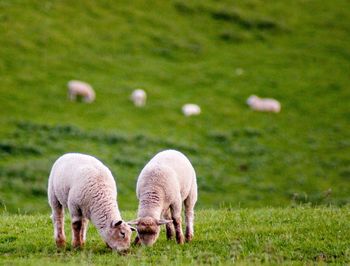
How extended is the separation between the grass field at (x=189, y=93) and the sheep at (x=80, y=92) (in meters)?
0.54

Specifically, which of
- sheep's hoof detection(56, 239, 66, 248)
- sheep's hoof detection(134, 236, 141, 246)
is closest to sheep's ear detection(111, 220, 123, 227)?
sheep's hoof detection(134, 236, 141, 246)

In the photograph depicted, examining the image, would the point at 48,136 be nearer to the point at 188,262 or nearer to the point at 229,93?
the point at 229,93

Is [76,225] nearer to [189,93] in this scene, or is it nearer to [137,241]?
[137,241]

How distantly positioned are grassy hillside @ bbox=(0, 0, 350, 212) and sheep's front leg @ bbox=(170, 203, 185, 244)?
14292mm

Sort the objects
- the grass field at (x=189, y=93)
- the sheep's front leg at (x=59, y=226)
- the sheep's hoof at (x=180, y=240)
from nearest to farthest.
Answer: the sheep's front leg at (x=59, y=226), the sheep's hoof at (x=180, y=240), the grass field at (x=189, y=93)

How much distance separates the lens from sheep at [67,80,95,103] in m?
38.5

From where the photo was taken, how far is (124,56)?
4494cm

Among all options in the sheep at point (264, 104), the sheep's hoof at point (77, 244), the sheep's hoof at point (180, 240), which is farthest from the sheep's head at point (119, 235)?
the sheep at point (264, 104)

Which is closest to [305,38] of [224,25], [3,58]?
[224,25]

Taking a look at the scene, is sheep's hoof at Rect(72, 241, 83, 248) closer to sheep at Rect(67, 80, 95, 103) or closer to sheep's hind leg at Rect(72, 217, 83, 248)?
sheep's hind leg at Rect(72, 217, 83, 248)

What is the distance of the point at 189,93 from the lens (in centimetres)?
4122

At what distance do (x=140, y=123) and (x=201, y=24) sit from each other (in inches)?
618

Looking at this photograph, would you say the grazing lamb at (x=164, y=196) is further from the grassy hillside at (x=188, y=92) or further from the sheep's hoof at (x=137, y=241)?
the grassy hillside at (x=188, y=92)

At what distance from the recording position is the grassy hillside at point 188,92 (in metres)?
32.1
